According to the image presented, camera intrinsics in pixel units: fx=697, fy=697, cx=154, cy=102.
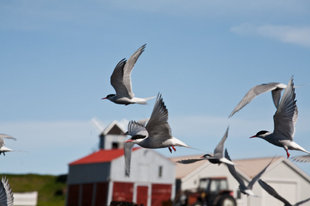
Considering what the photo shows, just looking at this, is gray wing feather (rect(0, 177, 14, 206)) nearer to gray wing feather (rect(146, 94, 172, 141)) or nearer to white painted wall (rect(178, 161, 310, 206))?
gray wing feather (rect(146, 94, 172, 141))

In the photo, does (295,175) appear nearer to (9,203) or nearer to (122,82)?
(122,82)

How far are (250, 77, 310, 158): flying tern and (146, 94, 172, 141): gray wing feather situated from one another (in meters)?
2.71

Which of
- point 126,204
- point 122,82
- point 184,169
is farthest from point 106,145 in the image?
point 126,204

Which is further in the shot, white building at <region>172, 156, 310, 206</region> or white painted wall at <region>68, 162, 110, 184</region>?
white painted wall at <region>68, 162, 110, 184</region>

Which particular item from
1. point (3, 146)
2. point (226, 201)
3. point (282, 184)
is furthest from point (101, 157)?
point (3, 146)

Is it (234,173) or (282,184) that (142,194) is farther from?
(234,173)

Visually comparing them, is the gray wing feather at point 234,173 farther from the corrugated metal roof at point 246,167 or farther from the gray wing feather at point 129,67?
the corrugated metal roof at point 246,167

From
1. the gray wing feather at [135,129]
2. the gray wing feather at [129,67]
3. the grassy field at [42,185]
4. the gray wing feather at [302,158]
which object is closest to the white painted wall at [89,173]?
the grassy field at [42,185]

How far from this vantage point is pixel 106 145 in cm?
6669

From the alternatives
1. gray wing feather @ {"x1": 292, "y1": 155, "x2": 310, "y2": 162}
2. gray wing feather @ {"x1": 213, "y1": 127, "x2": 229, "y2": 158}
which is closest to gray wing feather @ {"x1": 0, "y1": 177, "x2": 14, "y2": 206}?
gray wing feather @ {"x1": 213, "y1": 127, "x2": 229, "y2": 158}

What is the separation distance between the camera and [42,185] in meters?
87.9

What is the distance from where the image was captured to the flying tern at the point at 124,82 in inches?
859

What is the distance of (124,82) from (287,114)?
20.5 feet

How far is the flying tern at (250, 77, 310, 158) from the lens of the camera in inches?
686
